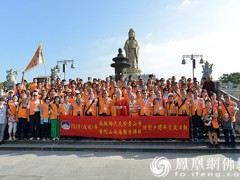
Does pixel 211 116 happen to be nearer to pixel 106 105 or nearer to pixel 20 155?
pixel 106 105

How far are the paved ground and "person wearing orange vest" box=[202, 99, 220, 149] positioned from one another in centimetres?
58

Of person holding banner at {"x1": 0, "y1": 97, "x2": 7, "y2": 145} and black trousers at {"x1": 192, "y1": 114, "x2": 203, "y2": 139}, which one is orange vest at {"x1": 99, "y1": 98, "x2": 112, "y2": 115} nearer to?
black trousers at {"x1": 192, "y1": 114, "x2": 203, "y2": 139}

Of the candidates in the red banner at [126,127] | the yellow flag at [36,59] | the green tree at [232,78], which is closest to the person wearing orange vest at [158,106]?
the red banner at [126,127]

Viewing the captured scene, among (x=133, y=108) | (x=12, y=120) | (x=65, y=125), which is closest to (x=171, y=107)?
(x=133, y=108)

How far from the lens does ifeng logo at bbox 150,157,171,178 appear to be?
5.12m

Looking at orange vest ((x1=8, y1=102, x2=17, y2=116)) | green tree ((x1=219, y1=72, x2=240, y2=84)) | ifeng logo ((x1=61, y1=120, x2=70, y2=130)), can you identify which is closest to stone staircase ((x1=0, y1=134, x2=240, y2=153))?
ifeng logo ((x1=61, y1=120, x2=70, y2=130))

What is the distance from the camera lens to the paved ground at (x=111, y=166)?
16.3ft

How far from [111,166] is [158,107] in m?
3.15

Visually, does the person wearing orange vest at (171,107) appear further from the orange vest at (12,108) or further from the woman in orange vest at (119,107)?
the orange vest at (12,108)

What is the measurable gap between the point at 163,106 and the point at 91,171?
380 cm

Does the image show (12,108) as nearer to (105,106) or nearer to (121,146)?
(105,106)

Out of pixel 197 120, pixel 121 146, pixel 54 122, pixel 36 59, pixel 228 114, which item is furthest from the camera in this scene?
pixel 36 59

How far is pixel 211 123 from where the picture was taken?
23.0 feet

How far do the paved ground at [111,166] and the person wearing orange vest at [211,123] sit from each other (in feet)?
1.91
